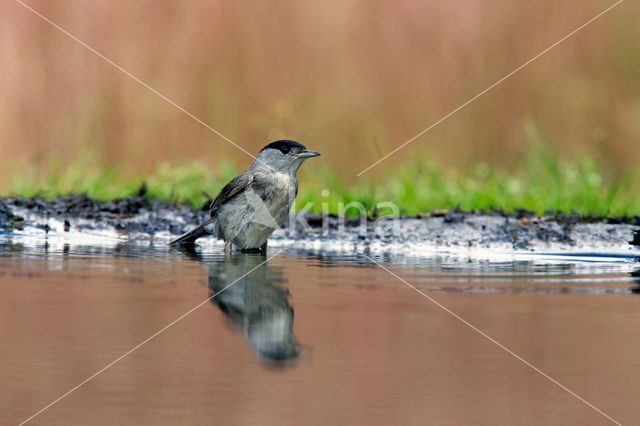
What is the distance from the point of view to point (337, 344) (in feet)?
14.6

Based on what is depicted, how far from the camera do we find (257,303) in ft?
18.2

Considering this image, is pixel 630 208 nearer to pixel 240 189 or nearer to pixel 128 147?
pixel 240 189

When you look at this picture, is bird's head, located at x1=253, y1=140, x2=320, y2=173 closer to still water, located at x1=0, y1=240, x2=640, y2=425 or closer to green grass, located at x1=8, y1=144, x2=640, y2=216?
still water, located at x1=0, y1=240, x2=640, y2=425

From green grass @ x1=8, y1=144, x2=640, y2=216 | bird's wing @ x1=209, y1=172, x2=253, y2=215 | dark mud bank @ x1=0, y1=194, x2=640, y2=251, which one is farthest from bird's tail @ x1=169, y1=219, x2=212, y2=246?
green grass @ x1=8, y1=144, x2=640, y2=216

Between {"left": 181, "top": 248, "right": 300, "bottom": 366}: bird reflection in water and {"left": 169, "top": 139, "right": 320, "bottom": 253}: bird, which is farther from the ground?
{"left": 169, "top": 139, "right": 320, "bottom": 253}: bird

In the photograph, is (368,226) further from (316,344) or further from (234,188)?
(316,344)

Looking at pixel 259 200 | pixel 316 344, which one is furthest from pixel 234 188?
pixel 316 344

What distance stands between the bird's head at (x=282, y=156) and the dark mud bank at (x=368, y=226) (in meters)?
0.73

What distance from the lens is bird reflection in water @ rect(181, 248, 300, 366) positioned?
14.2 ft

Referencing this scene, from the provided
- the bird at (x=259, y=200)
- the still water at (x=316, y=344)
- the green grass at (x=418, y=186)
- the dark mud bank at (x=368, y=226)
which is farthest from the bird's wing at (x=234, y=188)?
the green grass at (x=418, y=186)

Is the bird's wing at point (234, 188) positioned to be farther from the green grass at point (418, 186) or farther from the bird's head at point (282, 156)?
the green grass at point (418, 186)

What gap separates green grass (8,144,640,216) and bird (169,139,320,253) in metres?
1.91

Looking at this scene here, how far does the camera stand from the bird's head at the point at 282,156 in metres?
8.96

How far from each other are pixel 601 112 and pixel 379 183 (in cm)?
252
